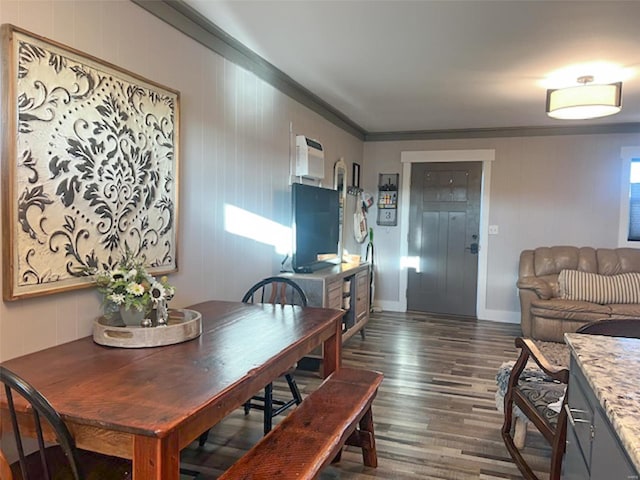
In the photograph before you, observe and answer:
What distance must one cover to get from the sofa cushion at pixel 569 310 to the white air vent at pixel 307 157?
2.62 metres

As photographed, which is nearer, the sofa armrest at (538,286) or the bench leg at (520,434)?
the bench leg at (520,434)

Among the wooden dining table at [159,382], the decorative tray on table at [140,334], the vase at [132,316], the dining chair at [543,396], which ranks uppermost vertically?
the vase at [132,316]

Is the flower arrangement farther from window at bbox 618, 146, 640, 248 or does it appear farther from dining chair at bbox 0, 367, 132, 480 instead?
window at bbox 618, 146, 640, 248

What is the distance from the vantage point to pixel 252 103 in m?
3.48

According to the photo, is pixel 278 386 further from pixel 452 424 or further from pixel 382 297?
pixel 382 297

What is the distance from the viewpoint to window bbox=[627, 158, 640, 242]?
18.3ft

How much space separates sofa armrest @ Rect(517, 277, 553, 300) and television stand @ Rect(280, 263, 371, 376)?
1710mm

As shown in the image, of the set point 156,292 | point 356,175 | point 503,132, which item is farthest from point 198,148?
point 503,132

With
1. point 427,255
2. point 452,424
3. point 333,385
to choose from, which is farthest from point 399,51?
point 427,255

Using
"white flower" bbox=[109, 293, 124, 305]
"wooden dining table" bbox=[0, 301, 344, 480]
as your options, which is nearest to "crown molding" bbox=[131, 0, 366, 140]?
"white flower" bbox=[109, 293, 124, 305]

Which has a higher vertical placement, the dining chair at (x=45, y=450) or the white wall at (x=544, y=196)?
the white wall at (x=544, y=196)

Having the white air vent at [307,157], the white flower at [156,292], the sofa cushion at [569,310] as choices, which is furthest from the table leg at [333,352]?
the sofa cushion at [569,310]

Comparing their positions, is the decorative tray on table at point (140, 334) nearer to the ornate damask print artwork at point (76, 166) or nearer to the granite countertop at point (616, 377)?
the ornate damask print artwork at point (76, 166)

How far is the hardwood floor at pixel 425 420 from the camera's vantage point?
2473 mm
